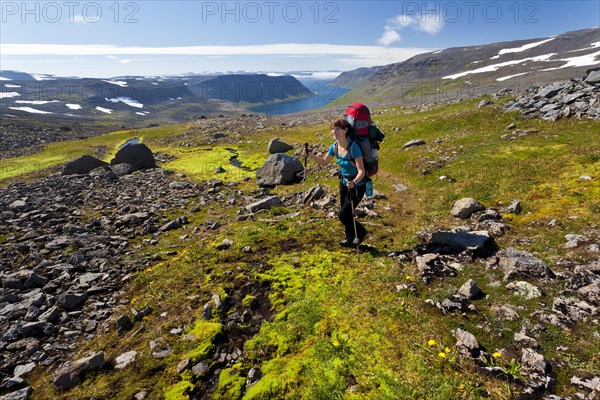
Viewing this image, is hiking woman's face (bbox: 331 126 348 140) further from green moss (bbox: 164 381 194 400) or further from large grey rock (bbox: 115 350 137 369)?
large grey rock (bbox: 115 350 137 369)

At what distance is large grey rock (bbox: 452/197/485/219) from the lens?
42.3 feet

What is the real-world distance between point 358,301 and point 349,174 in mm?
4002

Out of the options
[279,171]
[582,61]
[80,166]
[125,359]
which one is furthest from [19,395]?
[582,61]

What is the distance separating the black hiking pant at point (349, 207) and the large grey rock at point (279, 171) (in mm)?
12417

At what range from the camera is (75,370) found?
6434 millimetres

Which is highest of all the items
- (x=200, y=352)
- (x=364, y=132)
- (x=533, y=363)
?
(x=364, y=132)

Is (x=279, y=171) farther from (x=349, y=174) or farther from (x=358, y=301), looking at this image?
(x=358, y=301)

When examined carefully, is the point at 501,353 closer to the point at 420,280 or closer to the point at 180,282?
the point at 420,280

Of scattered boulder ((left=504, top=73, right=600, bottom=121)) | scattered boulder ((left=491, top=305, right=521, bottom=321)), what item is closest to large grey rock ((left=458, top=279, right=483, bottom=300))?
scattered boulder ((left=491, top=305, right=521, bottom=321))

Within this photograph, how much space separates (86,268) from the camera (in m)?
11.3

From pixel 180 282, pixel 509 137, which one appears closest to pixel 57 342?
pixel 180 282

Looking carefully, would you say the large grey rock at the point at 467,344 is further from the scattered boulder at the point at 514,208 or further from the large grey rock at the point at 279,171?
the large grey rock at the point at 279,171

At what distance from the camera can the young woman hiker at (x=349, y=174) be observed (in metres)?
9.34

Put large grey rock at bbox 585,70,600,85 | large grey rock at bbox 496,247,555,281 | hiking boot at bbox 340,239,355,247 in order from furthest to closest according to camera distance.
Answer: large grey rock at bbox 585,70,600,85 → hiking boot at bbox 340,239,355,247 → large grey rock at bbox 496,247,555,281
